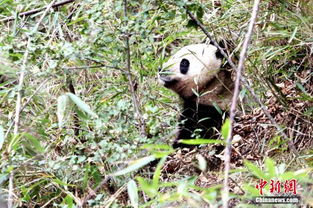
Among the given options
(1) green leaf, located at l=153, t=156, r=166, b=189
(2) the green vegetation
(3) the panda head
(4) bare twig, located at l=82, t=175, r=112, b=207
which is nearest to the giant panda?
(3) the panda head

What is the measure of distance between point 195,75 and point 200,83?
0.07 m

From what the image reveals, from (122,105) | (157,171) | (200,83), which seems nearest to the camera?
(157,171)

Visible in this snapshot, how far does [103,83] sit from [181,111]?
61cm

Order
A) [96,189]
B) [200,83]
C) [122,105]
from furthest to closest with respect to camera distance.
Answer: [200,83] < [122,105] < [96,189]

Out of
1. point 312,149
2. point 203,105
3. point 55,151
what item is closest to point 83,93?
point 55,151

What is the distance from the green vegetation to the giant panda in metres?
0.38

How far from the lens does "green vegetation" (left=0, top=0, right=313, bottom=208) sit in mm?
2617

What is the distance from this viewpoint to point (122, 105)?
115 inches

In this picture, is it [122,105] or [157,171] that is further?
[122,105]

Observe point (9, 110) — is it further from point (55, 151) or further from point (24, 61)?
point (24, 61)

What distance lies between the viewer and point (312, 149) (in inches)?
108

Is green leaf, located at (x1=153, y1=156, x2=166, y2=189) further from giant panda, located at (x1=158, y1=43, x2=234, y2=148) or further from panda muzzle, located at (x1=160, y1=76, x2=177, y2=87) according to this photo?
panda muzzle, located at (x1=160, y1=76, x2=177, y2=87)

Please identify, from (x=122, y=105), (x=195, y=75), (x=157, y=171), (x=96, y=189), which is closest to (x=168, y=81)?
(x=195, y=75)

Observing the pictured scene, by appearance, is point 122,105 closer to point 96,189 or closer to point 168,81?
point 96,189
